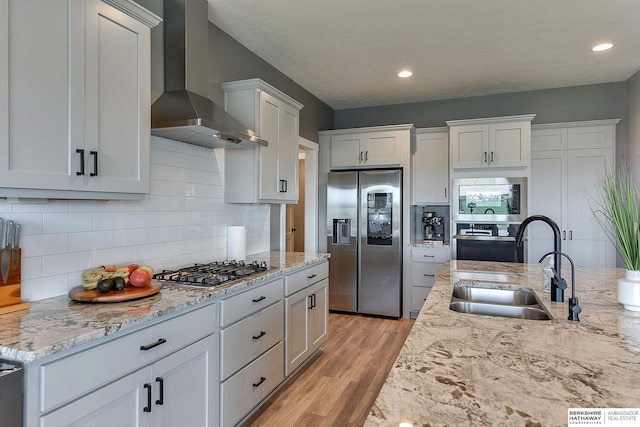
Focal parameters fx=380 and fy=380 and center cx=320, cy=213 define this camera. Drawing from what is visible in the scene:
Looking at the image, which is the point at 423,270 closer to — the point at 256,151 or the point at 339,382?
the point at 339,382

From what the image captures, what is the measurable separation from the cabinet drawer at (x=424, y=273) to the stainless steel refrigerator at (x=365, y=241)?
180mm

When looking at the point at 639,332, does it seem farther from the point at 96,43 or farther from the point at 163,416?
the point at 96,43

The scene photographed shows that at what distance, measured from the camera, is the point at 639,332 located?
51.5 inches

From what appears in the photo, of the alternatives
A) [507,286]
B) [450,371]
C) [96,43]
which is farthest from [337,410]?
[96,43]

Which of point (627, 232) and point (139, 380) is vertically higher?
point (627, 232)

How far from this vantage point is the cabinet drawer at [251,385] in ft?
6.85

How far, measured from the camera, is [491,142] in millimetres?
4289

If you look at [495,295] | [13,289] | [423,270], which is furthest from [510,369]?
[423,270]

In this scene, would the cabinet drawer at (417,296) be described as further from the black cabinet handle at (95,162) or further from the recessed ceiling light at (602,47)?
the black cabinet handle at (95,162)

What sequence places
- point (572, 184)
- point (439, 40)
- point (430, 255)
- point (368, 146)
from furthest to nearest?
1. point (368, 146)
2. point (430, 255)
3. point (572, 184)
4. point (439, 40)

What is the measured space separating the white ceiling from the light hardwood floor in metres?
2.74

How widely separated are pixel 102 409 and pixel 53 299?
0.65m

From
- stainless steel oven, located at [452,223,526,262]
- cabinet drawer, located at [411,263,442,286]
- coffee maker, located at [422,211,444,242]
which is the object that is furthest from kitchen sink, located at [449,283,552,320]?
coffee maker, located at [422,211,444,242]

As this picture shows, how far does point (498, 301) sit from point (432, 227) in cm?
299
